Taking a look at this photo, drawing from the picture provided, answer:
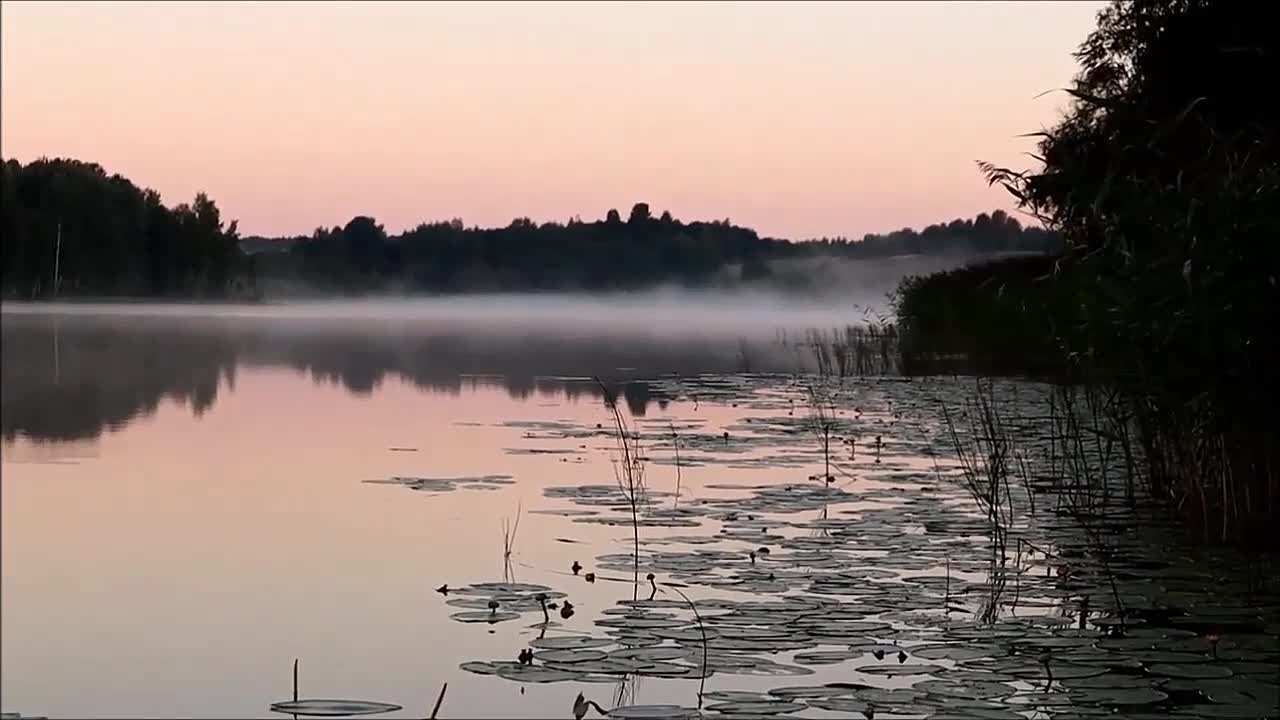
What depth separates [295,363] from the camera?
91.4 feet

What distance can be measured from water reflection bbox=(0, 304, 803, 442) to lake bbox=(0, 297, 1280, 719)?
1.55 metres

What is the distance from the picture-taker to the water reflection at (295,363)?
18131mm

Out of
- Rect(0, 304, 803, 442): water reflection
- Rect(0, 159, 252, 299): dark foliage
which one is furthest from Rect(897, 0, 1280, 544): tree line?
Rect(0, 159, 252, 299): dark foliage

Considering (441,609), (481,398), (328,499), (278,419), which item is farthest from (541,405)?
(441,609)

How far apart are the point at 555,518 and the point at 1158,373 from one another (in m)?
3.21

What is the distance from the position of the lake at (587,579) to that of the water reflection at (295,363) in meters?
1.55

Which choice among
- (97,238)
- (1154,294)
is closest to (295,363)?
(1154,294)

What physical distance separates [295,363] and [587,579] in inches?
830

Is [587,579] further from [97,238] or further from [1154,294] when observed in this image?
[97,238]

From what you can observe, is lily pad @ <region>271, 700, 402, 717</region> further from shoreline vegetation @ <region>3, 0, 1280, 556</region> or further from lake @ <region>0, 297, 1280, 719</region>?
shoreline vegetation @ <region>3, 0, 1280, 556</region>

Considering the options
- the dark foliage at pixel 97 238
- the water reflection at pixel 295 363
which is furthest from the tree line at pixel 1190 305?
the dark foliage at pixel 97 238

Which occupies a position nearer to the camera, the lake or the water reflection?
the lake

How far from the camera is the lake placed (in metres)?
5.44

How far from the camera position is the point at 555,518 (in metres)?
9.53
